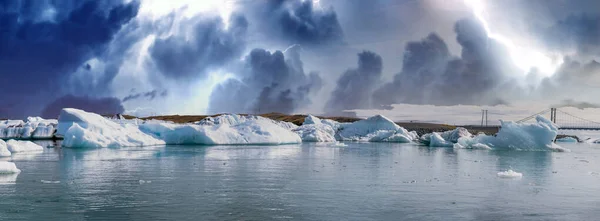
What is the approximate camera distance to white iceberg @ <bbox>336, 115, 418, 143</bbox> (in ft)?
223

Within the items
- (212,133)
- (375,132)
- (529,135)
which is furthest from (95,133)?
(375,132)

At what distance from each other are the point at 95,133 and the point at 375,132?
4290 cm

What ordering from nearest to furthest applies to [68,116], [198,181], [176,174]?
1. [198,181]
2. [176,174]
3. [68,116]

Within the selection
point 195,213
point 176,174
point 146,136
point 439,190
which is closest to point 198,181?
point 176,174

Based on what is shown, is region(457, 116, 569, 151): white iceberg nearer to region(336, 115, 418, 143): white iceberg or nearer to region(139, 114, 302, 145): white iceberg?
region(139, 114, 302, 145): white iceberg

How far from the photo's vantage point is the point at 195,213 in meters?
10.5

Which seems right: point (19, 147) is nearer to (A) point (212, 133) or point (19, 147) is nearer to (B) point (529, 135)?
(A) point (212, 133)

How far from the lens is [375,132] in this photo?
72.8 m

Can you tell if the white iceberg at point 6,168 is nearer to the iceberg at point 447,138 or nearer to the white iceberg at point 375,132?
the iceberg at point 447,138

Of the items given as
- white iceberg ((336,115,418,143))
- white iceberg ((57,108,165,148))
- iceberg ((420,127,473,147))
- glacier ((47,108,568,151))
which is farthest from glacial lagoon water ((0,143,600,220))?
white iceberg ((336,115,418,143))

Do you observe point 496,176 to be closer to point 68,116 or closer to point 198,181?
point 198,181

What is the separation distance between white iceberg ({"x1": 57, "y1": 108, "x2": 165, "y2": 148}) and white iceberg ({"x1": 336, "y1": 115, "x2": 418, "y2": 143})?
3295 cm

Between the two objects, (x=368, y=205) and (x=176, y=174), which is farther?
(x=176, y=174)

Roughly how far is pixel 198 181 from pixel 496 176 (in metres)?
10.4
